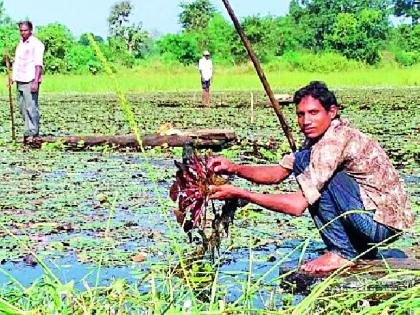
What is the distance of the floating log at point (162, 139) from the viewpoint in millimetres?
10055

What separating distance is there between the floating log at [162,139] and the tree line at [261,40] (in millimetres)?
21293

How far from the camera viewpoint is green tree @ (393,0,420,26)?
56.5 meters

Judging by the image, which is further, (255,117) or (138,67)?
(138,67)

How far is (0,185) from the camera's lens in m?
7.59

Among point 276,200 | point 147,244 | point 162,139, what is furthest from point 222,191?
point 162,139

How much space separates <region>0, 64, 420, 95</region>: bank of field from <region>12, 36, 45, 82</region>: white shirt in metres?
16.2

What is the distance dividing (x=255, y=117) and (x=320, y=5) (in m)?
38.9

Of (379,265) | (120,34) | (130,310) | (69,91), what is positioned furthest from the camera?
(120,34)

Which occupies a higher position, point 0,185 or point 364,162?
point 364,162

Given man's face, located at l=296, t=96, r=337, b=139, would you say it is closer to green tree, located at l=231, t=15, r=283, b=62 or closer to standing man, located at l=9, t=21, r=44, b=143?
standing man, located at l=9, t=21, r=44, b=143

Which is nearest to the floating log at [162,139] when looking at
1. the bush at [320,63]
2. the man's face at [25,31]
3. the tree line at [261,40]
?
the man's face at [25,31]

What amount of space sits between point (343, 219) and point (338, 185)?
14 centimetres

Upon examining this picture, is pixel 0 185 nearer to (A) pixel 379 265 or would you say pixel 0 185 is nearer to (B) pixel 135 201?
(B) pixel 135 201

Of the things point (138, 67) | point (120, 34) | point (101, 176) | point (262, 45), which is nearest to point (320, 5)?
point (120, 34)
